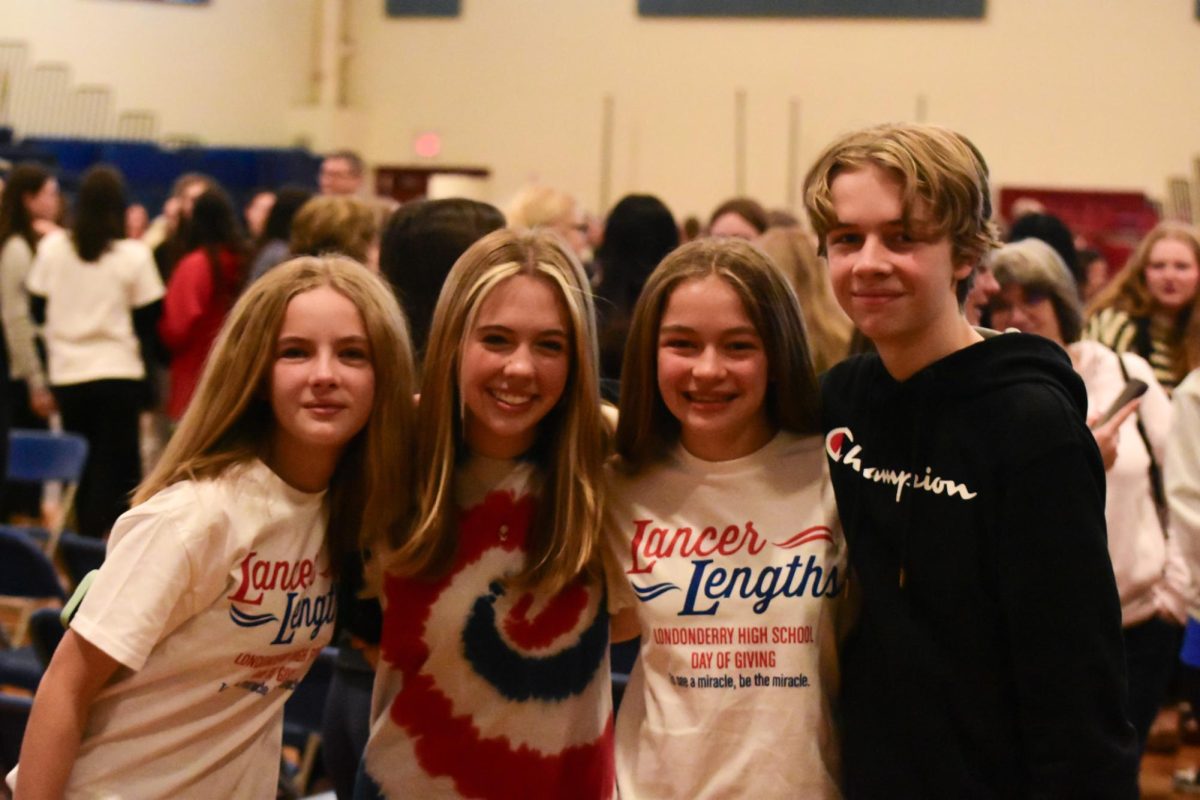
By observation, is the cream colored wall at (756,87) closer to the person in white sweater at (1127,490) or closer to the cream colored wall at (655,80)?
the cream colored wall at (655,80)

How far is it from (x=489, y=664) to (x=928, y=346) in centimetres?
82

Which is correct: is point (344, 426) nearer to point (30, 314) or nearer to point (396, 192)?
point (30, 314)

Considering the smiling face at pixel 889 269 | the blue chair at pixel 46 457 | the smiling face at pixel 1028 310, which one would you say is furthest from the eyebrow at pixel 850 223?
the blue chair at pixel 46 457

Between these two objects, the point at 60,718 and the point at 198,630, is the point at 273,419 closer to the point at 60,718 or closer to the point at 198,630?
the point at 198,630

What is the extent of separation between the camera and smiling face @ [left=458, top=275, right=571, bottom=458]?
203 cm

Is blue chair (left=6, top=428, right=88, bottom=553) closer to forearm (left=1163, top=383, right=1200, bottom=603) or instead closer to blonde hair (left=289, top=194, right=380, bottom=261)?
blonde hair (left=289, top=194, right=380, bottom=261)

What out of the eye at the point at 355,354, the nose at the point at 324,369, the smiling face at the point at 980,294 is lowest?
the nose at the point at 324,369

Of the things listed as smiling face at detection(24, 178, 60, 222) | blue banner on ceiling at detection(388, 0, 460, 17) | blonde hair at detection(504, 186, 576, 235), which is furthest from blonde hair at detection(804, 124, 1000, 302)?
blue banner on ceiling at detection(388, 0, 460, 17)

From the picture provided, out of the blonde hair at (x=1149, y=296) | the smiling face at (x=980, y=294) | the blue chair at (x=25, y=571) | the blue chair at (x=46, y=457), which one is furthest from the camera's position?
the blue chair at (x=46, y=457)

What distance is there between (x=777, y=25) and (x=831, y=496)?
12.9 m

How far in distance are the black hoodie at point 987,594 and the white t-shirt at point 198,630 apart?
0.82m

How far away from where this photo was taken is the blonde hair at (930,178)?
5.49ft

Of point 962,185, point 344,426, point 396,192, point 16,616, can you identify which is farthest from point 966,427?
point 396,192

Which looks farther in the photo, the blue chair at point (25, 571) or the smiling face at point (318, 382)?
the blue chair at point (25, 571)
